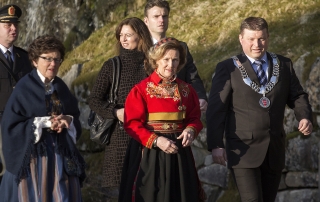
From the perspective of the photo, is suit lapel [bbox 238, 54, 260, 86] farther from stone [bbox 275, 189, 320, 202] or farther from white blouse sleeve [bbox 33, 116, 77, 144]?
stone [bbox 275, 189, 320, 202]

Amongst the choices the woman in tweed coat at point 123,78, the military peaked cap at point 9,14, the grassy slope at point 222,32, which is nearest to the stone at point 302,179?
the grassy slope at point 222,32

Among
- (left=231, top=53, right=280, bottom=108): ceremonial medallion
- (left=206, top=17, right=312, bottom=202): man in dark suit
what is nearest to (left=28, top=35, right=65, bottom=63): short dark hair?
(left=206, top=17, right=312, bottom=202): man in dark suit

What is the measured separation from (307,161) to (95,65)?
4201 mm

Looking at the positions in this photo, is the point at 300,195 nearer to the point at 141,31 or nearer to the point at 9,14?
the point at 141,31

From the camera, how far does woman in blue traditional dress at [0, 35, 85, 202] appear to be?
18.5 ft

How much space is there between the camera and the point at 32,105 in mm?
5672

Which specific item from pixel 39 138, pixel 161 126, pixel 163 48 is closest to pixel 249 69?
pixel 163 48

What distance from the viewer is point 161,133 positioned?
18.4 ft

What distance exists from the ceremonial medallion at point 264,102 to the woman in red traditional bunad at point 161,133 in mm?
502

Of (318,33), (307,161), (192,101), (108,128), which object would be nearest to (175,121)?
(192,101)

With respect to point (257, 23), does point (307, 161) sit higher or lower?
lower

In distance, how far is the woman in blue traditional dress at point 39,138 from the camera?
5.64 metres

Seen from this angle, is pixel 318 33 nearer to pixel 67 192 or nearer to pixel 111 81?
pixel 111 81

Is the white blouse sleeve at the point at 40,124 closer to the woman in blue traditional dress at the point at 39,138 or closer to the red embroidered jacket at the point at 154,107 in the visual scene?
the woman in blue traditional dress at the point at 39,138
